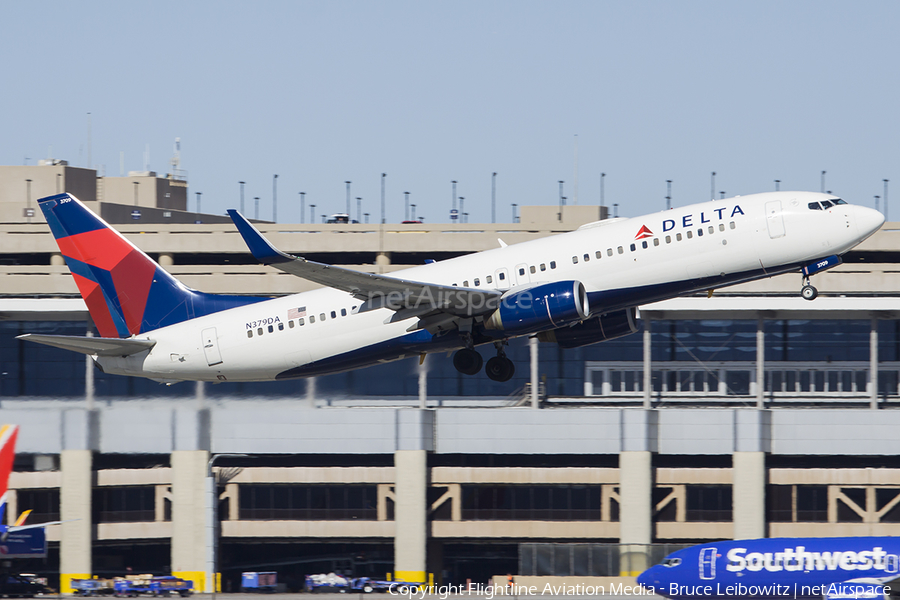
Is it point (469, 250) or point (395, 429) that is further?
point (469, 250)

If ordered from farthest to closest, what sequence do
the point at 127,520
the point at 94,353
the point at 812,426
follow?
the point at 127,520 < the point at 812,426 < the point at 94,353

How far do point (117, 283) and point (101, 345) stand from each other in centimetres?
362

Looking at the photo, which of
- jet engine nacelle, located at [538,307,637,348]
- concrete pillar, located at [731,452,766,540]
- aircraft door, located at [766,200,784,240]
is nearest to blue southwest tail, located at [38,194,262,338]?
jet engine nacelle, located at [538,307,637,348]

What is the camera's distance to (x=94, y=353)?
37750mm

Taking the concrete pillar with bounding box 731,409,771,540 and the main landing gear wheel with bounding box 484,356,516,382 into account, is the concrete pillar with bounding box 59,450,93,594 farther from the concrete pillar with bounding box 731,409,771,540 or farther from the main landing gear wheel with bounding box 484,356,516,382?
the concrete pillar with bounding box 731,409,771,540

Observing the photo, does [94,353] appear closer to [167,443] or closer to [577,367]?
[167,443]

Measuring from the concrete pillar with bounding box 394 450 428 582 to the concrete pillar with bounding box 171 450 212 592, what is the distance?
1007 centimetres

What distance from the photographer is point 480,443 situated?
5659cm

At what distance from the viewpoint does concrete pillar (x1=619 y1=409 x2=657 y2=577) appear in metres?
55.3

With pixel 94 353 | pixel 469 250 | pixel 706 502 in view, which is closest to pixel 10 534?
pixel 94 353

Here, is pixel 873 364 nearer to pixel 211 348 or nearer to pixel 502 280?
pixel 502 280

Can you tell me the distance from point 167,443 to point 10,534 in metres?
8.86

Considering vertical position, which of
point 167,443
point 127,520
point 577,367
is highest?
point 577,367

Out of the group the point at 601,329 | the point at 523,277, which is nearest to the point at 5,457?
the point at 523,277
